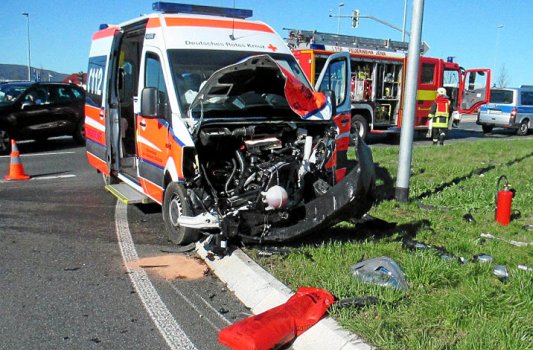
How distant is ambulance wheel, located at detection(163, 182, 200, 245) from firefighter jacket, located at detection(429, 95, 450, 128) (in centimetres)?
1122

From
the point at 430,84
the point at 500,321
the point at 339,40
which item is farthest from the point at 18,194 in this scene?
the point at 430,84

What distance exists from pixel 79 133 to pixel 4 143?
2320 mm

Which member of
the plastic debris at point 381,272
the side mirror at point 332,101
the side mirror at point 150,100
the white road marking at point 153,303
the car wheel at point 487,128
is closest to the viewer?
the white road marking at point 153,303

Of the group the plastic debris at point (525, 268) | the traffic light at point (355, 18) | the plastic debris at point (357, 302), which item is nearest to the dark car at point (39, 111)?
the plastic debris at point (357, 302)

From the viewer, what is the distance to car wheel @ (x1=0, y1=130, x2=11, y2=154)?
13.5 metres

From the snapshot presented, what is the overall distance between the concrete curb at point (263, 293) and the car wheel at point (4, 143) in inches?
404

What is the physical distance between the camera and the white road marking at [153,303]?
11.9 ft

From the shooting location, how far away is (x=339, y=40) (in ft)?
51.7

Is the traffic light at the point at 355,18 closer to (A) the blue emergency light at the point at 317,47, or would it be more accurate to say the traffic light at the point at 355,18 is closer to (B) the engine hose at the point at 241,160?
(A) the blue emergency light at the point at 317,47

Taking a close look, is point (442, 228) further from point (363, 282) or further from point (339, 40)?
point (339, 40)

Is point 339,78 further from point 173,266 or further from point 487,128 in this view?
point 487,128

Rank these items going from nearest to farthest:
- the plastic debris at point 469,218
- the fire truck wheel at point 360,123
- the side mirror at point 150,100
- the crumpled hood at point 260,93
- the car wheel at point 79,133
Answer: the crumpled hood at point 260,93
the side mirror at point 150,100
the plastic debris at point 469,218
the car wheel at point 79,133
the fire truck wheel at point 360,123

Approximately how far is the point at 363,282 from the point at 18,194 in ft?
21.7

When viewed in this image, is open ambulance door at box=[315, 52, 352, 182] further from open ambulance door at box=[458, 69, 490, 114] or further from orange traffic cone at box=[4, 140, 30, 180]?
open ambulance door at box=[458, 69, 490, 114]
